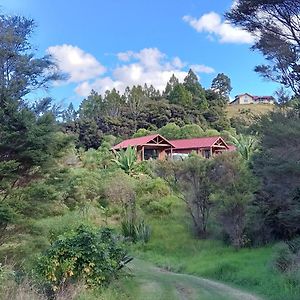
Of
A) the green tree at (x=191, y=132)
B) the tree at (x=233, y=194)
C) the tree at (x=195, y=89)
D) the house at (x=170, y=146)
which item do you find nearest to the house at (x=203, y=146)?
the house at (x=170, y=146)

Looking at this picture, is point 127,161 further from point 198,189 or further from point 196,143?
point 196,143

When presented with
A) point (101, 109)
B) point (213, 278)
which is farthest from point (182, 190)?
point (101, 109)

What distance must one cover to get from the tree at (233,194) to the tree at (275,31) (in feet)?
19.8

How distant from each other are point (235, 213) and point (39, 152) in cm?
880

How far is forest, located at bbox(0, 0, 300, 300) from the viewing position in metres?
10.1

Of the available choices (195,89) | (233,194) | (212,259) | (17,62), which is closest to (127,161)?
(233,194)

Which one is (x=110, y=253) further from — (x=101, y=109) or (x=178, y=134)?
(x=101, y=109)

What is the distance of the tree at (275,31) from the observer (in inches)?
484

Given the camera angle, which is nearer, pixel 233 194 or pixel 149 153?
pixel 233 194

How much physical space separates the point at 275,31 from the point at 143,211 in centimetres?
1449

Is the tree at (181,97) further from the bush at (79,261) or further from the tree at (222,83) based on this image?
the bush at (79,261)

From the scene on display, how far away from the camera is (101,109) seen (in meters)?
65.8

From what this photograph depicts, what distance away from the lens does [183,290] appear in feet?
36.6

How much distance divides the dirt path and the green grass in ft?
2.22
